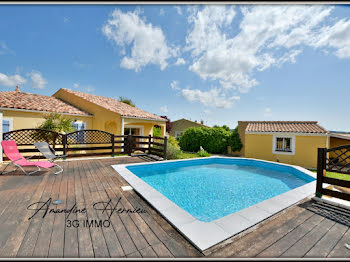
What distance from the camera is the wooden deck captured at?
2098mm

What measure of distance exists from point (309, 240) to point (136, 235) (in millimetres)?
2897

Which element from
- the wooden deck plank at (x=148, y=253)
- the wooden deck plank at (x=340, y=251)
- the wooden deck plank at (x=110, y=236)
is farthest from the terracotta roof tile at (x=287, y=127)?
the wooden deck plank at (x=148, y=253)

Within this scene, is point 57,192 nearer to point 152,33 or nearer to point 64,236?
point 64,236

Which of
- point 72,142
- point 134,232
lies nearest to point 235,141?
point 72,142

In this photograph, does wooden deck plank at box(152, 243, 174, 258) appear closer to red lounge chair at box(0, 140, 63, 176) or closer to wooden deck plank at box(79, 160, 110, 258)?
wooden deck plank at box(79, 160, 110, 258)

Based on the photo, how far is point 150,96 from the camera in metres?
23.3

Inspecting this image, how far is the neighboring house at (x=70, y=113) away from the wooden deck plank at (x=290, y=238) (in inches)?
435

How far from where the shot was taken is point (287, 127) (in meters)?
13.6

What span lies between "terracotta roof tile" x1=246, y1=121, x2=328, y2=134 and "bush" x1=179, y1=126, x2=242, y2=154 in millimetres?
2881

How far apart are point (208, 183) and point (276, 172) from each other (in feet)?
17.9

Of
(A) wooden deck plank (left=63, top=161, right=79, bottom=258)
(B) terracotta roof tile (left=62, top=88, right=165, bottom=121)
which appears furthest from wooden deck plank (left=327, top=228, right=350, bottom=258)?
(B) terracotta roof tile (left=62, top=88, right=165, bottom=121)

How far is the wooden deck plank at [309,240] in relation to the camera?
2.15 metres

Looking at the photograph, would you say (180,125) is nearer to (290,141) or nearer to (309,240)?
(290,141)

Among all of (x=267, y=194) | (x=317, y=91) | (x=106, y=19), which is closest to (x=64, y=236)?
(x=267, y=194)
